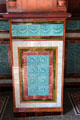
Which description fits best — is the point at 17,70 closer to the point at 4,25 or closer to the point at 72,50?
the point at 4,25

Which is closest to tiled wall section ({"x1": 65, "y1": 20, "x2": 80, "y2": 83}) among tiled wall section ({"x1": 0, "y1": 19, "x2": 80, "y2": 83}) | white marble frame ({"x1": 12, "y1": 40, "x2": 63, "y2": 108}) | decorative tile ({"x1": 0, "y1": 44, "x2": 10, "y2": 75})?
tiled wall section ({"x1": 0, "y1": 19, "x2": 80, "y2": 83})

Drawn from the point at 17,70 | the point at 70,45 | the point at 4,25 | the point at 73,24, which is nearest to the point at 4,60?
the point at 4,25

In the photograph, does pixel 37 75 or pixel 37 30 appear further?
pixel 37 75

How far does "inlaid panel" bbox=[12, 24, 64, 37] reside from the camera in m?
1.69

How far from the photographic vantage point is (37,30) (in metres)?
1.70

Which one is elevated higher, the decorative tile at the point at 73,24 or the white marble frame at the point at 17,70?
the decorative tile at the point at 73,24

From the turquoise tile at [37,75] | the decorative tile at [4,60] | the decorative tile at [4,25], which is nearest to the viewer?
the turquoise tile at [37,75]

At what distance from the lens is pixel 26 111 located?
1.92 m

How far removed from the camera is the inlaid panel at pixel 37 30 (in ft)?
5.55

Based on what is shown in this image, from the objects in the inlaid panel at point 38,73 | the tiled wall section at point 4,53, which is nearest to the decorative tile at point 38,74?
the inlaid panel at point 38,73

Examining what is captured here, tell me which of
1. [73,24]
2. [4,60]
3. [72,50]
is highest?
[73,24]

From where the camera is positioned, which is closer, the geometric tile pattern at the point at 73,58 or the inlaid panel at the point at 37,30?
the inlaid panel at the point at 37,30

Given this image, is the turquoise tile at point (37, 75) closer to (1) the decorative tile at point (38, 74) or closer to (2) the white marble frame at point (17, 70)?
(1) the decorative tile at point (38, 74)

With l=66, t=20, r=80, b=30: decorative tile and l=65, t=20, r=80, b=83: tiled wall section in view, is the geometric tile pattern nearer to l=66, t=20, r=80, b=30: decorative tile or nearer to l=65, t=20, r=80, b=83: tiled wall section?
l=65, t=20, r=80, b=83: tiled wall section
